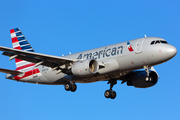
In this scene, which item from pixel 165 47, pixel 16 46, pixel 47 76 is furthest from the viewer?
pixel 16 46

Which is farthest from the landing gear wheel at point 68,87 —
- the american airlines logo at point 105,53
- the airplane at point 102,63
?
the american airlines logo at point 105,53

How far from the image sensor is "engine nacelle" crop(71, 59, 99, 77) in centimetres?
3531

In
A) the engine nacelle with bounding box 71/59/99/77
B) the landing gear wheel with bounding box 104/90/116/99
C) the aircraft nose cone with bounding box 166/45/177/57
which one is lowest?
the landing gear wheel with bounding box 104/90/116/99

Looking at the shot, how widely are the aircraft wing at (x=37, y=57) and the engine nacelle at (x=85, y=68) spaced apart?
1.23 m

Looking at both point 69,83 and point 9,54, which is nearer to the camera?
point 9,54

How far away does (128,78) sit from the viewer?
42781mm

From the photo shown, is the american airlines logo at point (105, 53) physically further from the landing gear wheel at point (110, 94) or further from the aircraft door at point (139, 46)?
the landing gear wheel at point (110, 94)

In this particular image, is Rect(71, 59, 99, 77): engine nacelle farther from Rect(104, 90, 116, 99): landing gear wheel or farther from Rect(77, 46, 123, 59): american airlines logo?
Rect(104, 90, 116, 99): landing gear wheel

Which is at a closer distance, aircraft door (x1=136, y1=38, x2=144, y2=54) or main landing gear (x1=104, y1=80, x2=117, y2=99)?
aircraft door (x1=136, y1=38, x2=144, y2=54)

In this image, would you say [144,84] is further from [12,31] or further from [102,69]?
[12,31]

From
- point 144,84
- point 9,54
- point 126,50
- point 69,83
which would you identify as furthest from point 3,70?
point 144,84

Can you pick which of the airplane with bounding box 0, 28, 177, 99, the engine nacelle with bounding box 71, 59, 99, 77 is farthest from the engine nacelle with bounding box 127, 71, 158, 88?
the engine nacelle with bounding box 71, 59, 99, 77

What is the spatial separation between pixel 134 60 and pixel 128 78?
7816 mm

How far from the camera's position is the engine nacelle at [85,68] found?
3531cm
